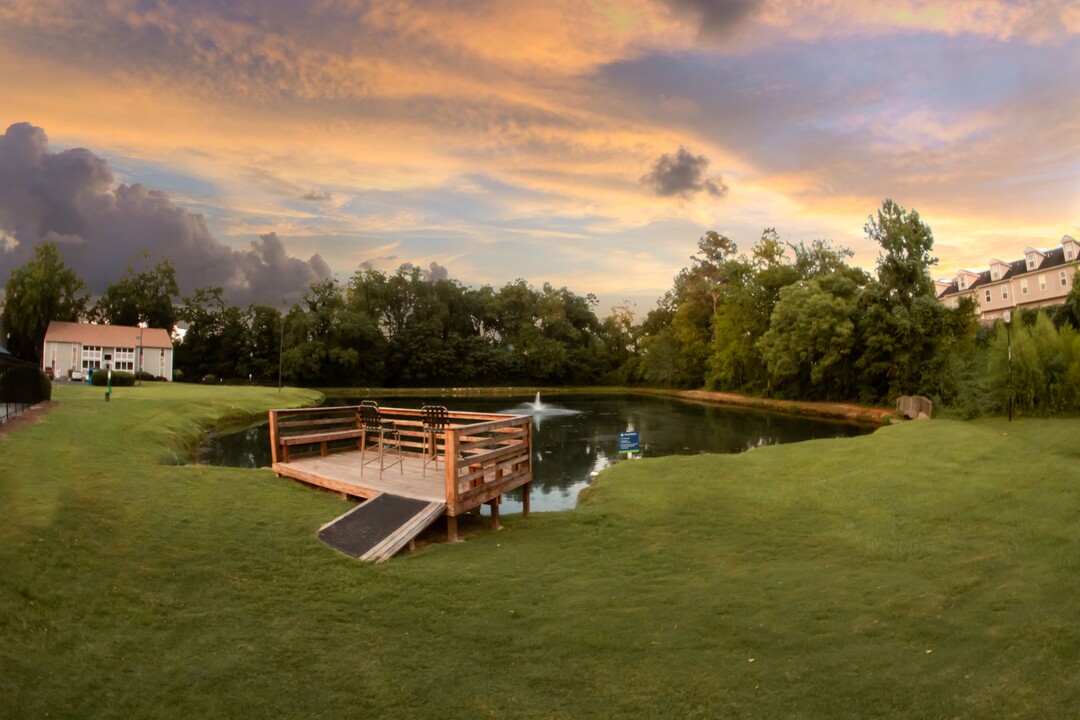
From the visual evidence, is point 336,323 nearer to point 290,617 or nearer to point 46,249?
point 46,249

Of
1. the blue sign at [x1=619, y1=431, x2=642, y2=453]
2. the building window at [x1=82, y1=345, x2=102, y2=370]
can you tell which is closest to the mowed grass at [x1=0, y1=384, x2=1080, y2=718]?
the blue sign at [x1=619, y1=431, x2=642, y2=453]

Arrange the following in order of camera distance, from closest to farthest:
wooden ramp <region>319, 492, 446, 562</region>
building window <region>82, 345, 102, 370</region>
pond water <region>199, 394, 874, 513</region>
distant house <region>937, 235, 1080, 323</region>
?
wooden ramp <region>319, 492, 446, 562</region>, pond water <region>199, 394, 874, 513</region>, distant house <region>937, 235, 1080, 323</region>, building window <region>82, 345, 102, 370</region>

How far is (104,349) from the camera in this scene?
191 ft

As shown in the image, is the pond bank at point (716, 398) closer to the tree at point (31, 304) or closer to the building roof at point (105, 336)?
the building roof at point (105, 336)

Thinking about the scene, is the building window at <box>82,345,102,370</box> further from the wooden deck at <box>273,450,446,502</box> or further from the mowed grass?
the wooden deck at <box>273,450,446,502</box>

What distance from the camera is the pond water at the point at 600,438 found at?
55.0 ft

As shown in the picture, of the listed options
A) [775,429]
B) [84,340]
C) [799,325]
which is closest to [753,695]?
[775,429]

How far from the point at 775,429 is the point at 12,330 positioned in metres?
65.0

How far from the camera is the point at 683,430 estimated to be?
3023 centimetres

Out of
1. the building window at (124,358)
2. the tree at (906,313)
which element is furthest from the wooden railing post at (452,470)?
the building window at (124,358)

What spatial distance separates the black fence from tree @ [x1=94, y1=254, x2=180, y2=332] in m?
55.5

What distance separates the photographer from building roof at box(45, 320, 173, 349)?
2203 inches

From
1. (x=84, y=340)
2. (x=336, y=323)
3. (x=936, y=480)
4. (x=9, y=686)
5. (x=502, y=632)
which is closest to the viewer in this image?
(x=9, y=686)

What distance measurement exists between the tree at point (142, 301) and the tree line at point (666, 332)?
159mm
